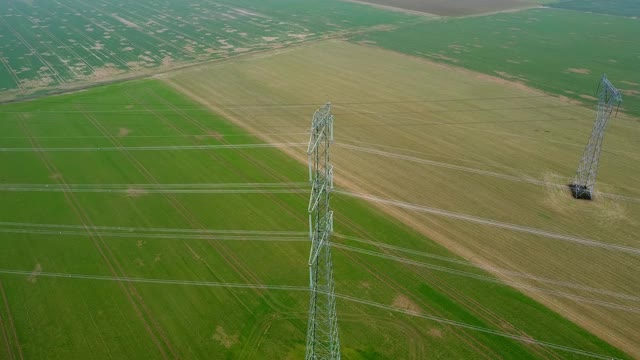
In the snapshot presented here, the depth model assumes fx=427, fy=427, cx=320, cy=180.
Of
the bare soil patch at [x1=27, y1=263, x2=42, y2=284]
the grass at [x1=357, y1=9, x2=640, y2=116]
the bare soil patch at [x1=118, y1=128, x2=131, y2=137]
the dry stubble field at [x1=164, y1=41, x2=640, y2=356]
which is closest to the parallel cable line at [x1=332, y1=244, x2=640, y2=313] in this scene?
the dry stubble field at [x1=164, y1=41, x2=640, y2=356]

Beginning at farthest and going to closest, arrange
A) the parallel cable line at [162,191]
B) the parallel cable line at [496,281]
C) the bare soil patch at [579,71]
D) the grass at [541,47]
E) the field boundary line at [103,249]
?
the bare soil patch at [579,71]
the grass at [541,47]
the parallel cable line at [162,191]
the parallel cable line at [496,281]
the field boundary line at [103,249]

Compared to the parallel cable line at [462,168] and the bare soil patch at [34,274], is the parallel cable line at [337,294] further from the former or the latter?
the parallel cable line at [462,168]

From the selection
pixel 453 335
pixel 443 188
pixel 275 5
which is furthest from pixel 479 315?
pixel 275 5

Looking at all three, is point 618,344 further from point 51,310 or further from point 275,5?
point 275,5

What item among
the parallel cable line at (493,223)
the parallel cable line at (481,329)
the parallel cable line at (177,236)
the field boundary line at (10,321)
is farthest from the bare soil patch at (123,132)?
the parallel cable line at (481,329)

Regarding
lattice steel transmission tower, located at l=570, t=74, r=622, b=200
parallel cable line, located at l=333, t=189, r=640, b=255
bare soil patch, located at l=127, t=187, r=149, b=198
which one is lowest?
bare soil patch, located at l=127, t=187, r=149, b=198

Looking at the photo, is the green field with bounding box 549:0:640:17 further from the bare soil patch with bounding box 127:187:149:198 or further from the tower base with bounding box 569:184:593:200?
the bare soil patch with bounding box 127:187:149:198

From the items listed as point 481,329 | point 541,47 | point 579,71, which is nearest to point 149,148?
point 481,329
